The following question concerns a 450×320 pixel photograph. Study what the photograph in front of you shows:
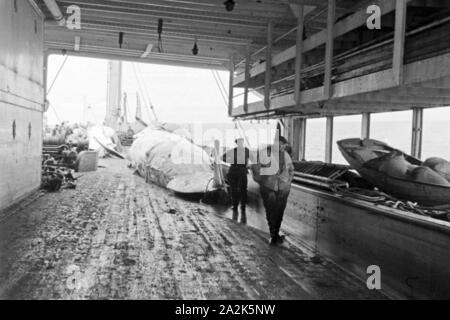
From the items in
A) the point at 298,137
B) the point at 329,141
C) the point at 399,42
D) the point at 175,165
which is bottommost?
the point at 175,165

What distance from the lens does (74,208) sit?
732cm

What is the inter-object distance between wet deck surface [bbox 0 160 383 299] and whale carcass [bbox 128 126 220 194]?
1859mm

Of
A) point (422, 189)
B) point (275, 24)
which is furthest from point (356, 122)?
point (422, 189)

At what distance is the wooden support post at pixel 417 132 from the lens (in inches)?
298

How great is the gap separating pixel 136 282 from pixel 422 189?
361 cm

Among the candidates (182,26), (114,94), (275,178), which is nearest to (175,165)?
(182,26)

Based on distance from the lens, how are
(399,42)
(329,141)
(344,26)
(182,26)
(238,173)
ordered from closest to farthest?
(399,42) → (344,26) → (238,173) → (182,26) → (329,141)

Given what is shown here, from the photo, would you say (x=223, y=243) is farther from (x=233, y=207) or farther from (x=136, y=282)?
(x=233, y=207)

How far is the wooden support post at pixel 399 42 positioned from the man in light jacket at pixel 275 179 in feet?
6.60

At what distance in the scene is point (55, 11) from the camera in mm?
7910

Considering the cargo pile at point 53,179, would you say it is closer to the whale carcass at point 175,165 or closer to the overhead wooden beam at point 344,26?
the whale carcass at point 175,165

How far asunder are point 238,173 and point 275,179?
2.45m

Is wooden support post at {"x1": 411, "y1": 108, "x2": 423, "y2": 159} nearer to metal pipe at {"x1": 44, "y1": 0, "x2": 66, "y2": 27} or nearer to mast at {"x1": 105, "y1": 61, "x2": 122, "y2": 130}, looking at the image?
metal pipe at {"x1": 44, "y1": 0, "x2": 66, "y2": 27}
